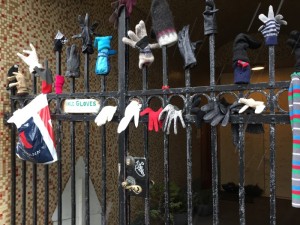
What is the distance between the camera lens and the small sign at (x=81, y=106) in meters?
2.44

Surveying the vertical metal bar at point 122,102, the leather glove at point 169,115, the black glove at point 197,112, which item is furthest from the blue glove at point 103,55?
the black glove at point 197,112

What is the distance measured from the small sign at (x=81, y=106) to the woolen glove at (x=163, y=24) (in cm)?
71

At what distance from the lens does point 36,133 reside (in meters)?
2.58

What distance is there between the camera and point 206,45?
7.38 metres

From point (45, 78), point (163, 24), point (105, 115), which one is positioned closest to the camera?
point (163, 24)

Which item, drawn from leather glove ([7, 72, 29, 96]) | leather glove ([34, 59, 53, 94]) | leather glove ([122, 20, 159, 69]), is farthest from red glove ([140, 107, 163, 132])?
leather glove ([7, 72, 29, 96])

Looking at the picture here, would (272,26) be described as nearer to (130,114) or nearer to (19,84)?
(130,114)

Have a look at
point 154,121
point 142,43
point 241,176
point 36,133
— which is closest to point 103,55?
point 142,43

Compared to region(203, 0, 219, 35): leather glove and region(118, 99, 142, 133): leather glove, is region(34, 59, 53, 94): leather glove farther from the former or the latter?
region(203, 0, 219, 35): leather glove

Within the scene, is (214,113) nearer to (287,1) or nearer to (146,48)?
(146,48)

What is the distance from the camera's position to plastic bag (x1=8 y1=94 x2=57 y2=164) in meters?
2.58

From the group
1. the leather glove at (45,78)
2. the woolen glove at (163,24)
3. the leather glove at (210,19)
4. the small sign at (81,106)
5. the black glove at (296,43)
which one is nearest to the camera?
the black glove at (296,43)

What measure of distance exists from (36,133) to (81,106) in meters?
0.45

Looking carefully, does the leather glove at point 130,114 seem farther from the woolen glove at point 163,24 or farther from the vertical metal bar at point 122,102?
the woolen glove at point 163,24
